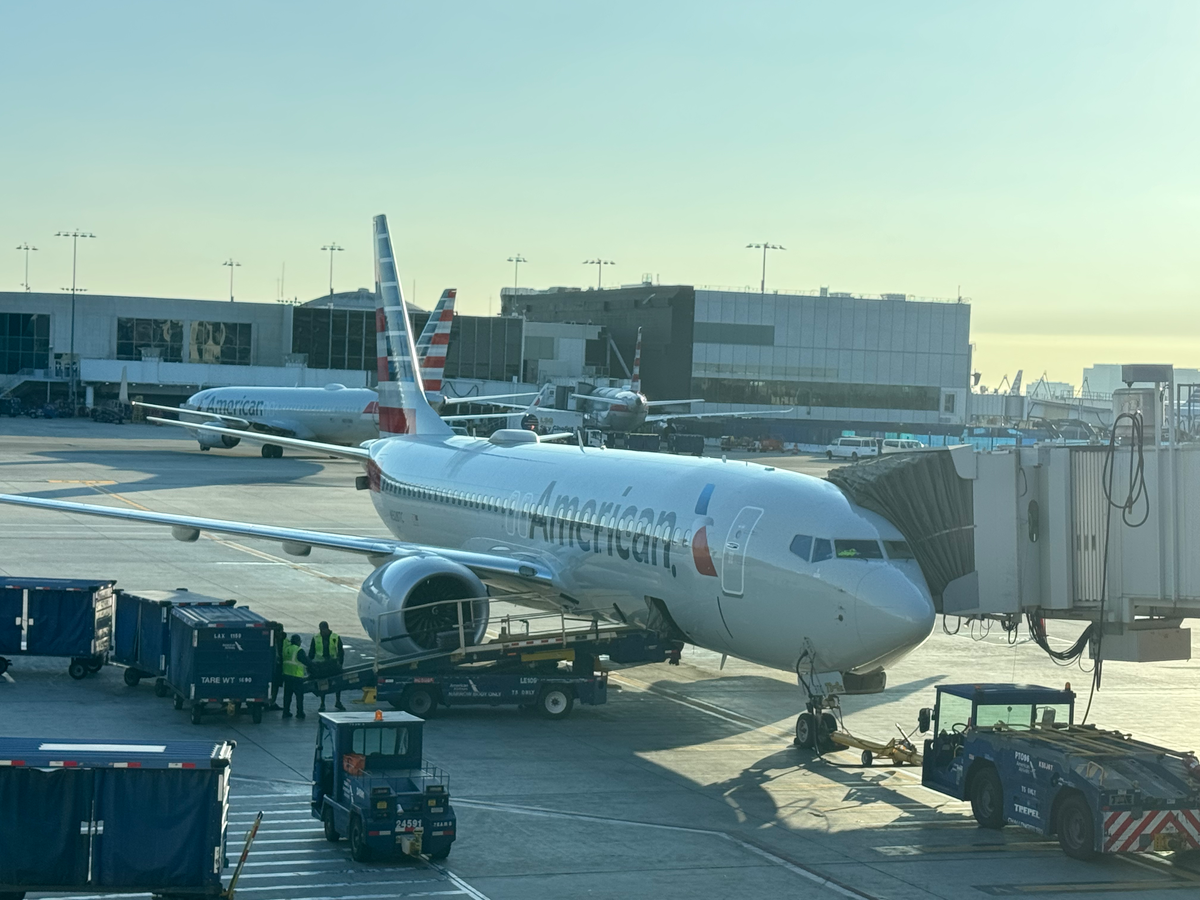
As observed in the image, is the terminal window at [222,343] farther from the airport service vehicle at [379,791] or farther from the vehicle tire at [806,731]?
the airport service vehicle at [379,791]

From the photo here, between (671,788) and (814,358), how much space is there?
412 feet

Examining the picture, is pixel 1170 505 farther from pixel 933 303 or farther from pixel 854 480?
pixel 933 303

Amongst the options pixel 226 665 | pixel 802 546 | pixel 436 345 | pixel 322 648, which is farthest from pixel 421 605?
pixel 436 345

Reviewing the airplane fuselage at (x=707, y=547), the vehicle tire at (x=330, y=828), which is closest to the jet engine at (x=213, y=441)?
the airplane fuselage at (x=707, y=547)

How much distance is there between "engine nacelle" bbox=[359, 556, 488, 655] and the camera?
28.6 m

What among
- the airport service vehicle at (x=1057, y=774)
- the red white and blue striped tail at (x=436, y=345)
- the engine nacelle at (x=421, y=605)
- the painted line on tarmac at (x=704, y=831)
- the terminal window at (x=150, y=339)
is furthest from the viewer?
the terminal window at (x=150, y=339)

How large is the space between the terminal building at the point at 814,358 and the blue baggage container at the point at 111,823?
128 m

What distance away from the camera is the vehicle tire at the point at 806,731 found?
25.0 m

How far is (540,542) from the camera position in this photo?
32188mm

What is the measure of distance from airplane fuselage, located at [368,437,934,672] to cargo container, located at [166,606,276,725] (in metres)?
7.03

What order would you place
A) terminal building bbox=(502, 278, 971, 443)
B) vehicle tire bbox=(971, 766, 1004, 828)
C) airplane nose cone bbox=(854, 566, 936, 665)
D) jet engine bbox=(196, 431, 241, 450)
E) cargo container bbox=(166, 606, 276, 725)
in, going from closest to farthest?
vehicle tire bbox=(971, 766, 1004, 828) < airplane nose cone bbox=(854, 566, 936, 665) < cargo container bbox=(166, 606, 276, 725) < jet engine bbox=(196, 431, 241, 450) < terminal building bbox=(502, 278, 971, 443)

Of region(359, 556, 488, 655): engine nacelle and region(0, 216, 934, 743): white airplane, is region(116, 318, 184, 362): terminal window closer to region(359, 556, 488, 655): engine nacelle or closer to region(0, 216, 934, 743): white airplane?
region(0, 216, 934, 743): white airplane

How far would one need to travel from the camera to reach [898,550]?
2344cm

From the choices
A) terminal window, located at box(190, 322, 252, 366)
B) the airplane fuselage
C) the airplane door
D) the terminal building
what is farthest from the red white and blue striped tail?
the terminal building
